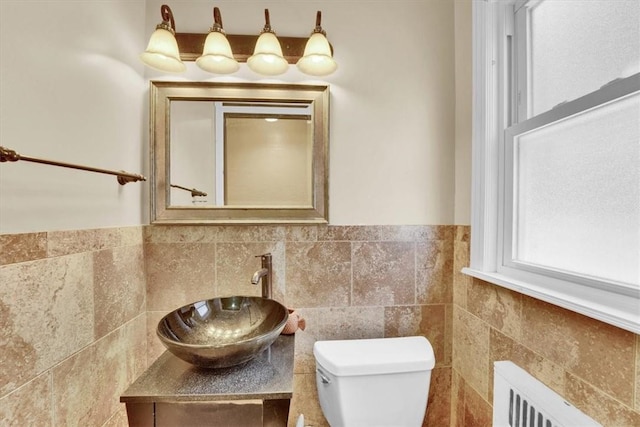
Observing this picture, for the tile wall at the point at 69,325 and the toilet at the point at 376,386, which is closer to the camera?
the tile wall at the point at 69,325

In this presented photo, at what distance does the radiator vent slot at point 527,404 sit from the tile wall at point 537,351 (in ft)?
0.11

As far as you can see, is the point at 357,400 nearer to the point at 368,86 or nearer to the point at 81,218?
the point at 81,218

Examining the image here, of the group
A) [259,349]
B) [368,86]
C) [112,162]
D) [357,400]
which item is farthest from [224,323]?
[368,86]

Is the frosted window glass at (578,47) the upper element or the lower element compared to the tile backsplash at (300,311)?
upper

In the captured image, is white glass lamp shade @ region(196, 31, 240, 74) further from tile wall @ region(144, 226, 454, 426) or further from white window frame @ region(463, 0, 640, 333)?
white window frame @ region(463, 0, 640, 333)

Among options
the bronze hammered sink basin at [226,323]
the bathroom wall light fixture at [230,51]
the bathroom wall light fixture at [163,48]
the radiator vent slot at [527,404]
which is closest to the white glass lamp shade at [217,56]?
the bathroom wall light fixture at [230,51]

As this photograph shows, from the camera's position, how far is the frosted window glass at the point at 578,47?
764mm

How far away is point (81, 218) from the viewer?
0.95m

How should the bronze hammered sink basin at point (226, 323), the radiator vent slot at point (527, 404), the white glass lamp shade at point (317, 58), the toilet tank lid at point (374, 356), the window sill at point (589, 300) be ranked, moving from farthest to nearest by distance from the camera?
the white glass lamp shade at point (317, 58) → the toilet tank lid at point (374, 356) → the bronze hammered sink basin at point (226, 323) → the radiator vent slot at point (527, 404) → the window sill at point (589, 300)

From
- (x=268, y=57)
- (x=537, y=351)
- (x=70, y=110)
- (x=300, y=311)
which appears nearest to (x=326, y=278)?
(x=300, y=311)

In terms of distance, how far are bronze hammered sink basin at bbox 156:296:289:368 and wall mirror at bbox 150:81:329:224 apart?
384 mm

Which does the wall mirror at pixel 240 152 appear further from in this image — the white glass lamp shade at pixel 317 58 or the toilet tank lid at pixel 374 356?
the toilet tank lid at pixel 374 356

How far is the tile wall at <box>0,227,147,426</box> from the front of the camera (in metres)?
0.72

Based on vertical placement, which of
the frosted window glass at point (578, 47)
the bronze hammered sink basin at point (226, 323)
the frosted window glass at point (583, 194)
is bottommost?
the bronze hammered sink basin at point (226, 323)
